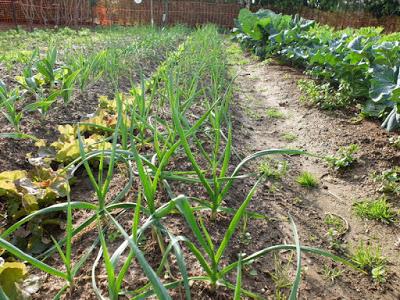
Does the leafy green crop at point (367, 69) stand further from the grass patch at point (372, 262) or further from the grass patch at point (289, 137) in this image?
the grass patch at point (372, 262)

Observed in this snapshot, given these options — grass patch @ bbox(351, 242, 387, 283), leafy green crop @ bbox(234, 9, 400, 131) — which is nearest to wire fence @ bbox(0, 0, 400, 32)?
leafy green crop @ bbox(234, 9, 400, 131)

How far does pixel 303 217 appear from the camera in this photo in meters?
1.64

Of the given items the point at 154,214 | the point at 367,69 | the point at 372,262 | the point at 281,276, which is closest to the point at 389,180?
the point at 372,262

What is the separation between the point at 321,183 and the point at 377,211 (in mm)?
390

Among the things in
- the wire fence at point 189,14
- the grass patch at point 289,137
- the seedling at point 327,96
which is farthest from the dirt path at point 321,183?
the wire fence at point 189,14

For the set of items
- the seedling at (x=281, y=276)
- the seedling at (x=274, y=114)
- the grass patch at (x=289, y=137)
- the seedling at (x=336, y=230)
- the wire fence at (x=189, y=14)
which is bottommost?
the seedling at (x=336, y=230)

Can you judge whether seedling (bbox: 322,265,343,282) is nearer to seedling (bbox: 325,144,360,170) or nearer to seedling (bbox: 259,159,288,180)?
seedling (bbox: 259,159,288,180)

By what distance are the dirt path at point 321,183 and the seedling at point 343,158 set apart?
49 millimetres

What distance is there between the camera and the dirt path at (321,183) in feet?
4.07

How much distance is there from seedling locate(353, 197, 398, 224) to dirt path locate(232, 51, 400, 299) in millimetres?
47

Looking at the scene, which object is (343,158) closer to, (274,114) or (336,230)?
(336,230)

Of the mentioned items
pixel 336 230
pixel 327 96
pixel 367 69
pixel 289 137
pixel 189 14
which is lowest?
pixel 336 230

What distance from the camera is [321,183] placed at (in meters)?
2.02

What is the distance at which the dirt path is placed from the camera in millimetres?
1241
